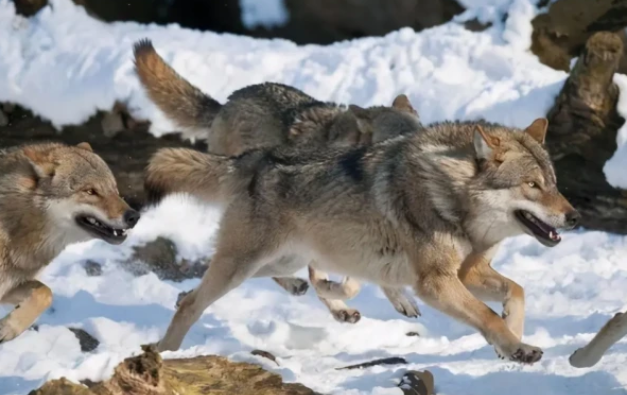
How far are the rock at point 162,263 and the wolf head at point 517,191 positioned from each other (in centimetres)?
426

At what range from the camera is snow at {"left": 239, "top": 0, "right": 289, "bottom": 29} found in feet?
38.7

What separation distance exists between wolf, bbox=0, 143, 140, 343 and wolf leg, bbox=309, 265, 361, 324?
1993mm

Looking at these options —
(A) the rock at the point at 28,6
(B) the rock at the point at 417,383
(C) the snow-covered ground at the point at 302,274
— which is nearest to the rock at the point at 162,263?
(C) the snow-covered ground at the point at 302,274

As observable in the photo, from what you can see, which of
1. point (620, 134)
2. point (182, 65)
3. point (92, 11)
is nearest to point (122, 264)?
point (182, 65)

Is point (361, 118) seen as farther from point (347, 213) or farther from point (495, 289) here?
point (495, 289)

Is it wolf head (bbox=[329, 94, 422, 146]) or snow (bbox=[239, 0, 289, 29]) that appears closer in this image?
wolf head (bbox=[329, 94, 422, 146])

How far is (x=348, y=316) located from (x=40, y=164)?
274cm

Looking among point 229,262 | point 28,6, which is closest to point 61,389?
point 229,262

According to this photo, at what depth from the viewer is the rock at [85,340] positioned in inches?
255

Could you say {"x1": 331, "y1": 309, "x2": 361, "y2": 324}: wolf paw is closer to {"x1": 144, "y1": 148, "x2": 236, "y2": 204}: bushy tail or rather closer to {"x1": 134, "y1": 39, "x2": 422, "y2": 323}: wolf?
{"x1": 144, "y1": 148, "x2": 236, "y2": 204}: bushy tail

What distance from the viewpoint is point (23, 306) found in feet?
16.5

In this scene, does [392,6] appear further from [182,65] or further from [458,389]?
[458,389]

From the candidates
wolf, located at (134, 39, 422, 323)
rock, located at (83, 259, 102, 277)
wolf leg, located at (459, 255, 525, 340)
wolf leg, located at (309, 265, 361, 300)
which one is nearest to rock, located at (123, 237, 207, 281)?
rock, located at (83, 259, 102, 277)

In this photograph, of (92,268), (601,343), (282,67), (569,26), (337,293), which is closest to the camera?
(601,343)
